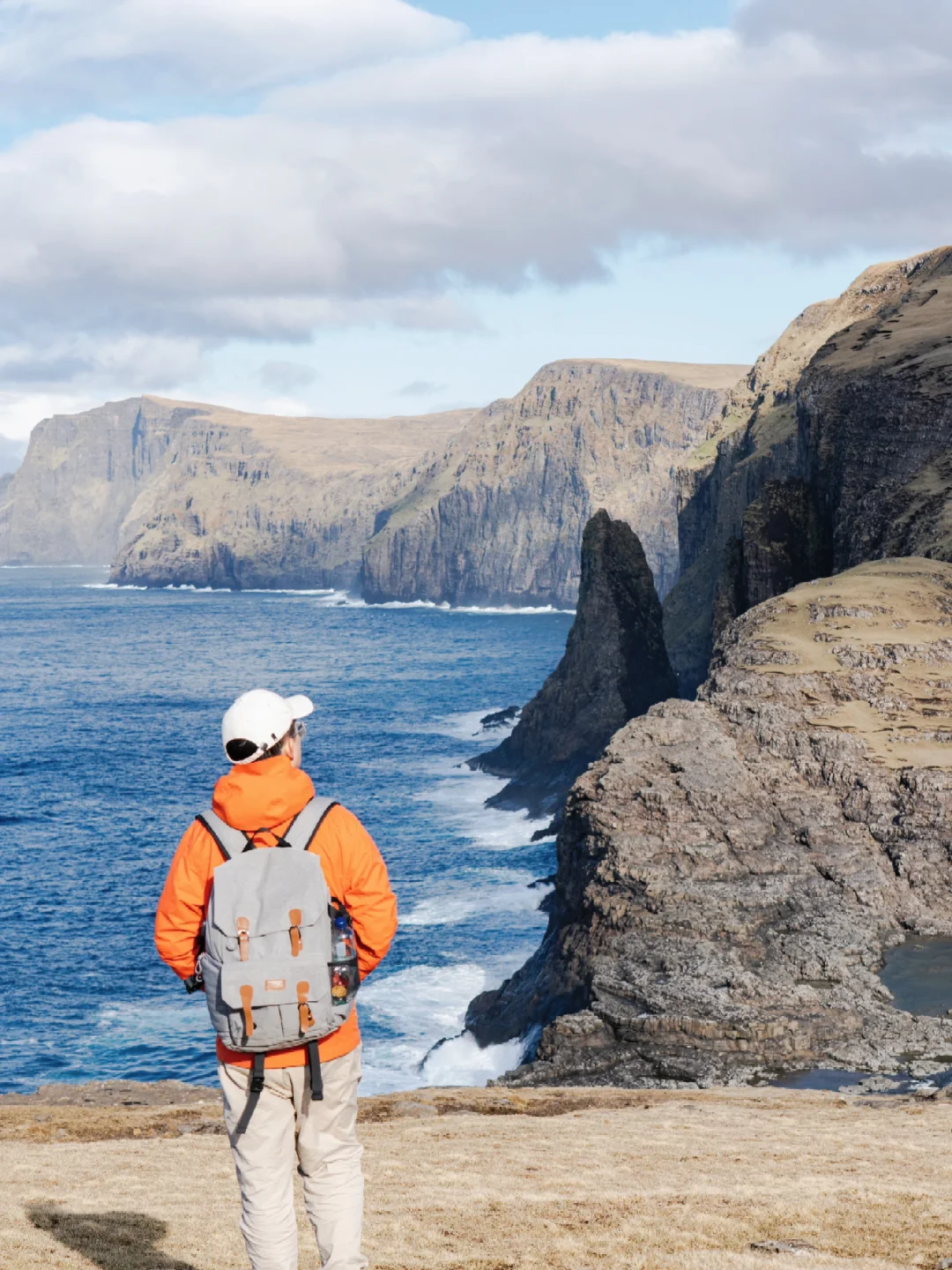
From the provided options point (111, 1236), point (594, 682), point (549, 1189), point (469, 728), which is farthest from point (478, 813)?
point (111, 1236)

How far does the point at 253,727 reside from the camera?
29.5ft

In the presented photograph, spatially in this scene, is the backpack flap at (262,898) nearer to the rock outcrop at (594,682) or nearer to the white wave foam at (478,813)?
the white wave foam at (478,813)

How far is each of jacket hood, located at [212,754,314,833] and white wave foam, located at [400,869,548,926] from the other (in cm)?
5497

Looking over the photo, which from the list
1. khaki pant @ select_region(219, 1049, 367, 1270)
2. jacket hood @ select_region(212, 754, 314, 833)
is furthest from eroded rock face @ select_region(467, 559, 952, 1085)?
jacket hood @ select_region(212, 754, 314, 833)

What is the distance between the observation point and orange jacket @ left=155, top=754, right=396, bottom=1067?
346 inches

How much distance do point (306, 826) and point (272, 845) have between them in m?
0.27

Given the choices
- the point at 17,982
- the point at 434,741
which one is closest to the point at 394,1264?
the point at 17,982

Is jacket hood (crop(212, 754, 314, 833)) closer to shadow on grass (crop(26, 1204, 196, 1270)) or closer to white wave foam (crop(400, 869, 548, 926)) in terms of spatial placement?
shadow on grass (crop(26, 1204, 196, 1270))

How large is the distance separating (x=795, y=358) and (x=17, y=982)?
357 ft

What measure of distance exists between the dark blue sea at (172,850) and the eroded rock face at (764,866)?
676 centimetres

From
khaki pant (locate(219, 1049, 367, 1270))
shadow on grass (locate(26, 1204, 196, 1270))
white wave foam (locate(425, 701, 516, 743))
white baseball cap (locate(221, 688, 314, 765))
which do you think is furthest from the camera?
white wave foam (locate(425, 701, 516, 743))

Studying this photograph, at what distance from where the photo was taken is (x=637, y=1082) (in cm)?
3319

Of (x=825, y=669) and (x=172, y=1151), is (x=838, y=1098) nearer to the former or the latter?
(x=172, y=1151)

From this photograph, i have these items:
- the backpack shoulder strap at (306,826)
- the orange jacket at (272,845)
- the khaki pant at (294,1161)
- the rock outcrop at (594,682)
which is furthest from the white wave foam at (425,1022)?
the backpack shoulder strap at (306,826)
